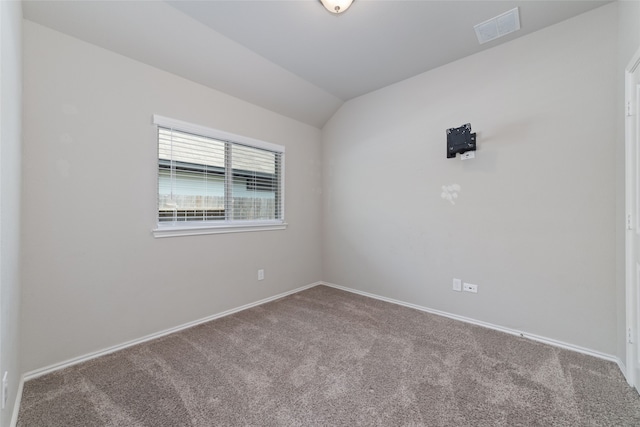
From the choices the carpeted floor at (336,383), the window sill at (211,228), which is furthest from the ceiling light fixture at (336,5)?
the carpeted floor at (336,383)

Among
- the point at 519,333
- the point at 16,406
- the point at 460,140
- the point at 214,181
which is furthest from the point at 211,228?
the point at 519,333

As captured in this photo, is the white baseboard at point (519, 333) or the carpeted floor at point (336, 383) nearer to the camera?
the carpeted floor at point (336, 383)

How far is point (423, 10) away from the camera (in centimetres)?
211

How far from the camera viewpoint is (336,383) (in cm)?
174

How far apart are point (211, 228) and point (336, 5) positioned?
7.58 feet

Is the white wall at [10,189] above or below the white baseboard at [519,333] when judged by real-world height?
above

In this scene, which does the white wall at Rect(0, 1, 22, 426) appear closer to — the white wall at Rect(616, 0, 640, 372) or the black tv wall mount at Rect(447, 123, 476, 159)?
the black tv wall mount at Rect(447, 123, 476, 159)

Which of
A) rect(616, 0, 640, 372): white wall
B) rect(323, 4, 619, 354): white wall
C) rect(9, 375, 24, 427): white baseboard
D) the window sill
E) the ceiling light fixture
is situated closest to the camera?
rect(9, 375, 24, 427): white baseboard

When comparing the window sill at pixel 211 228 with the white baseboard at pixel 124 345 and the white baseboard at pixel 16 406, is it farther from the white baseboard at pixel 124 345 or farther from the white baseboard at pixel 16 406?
the white baseboard at pixel 16 406

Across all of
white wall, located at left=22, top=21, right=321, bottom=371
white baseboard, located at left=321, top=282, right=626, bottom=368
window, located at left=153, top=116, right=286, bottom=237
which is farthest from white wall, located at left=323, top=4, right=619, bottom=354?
white wall, located at left=22, top=21, right=321, bottom=371

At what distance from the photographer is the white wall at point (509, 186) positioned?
2066mm

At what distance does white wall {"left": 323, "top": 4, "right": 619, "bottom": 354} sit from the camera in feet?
6.78

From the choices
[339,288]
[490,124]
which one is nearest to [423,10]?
[490,124]

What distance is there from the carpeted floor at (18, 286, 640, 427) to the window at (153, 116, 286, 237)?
3.73ft
